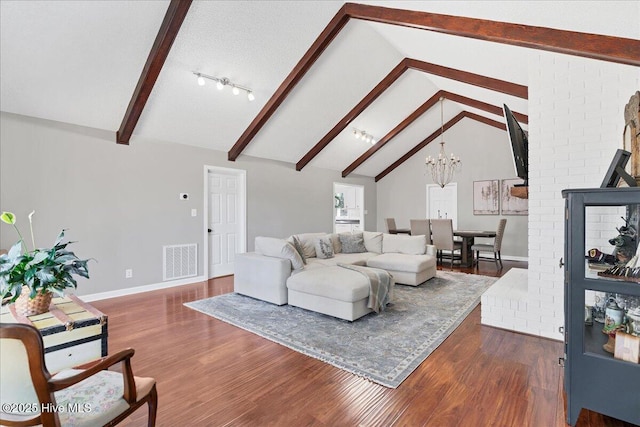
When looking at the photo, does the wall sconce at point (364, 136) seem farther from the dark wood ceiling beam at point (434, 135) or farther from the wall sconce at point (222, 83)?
the wall sconce at point (222, 83)

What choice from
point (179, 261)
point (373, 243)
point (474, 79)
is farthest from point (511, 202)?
point (179, 261)

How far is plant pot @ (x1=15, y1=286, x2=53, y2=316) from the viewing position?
5.77ft

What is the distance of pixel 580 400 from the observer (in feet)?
5.33

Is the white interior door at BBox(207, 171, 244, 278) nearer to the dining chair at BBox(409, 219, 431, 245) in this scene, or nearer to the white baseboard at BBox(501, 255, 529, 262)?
the dining chair at BBox(409, 219, 431, 245)

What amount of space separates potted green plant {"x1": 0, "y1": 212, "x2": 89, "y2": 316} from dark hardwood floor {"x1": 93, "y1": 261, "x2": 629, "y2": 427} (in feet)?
2.86

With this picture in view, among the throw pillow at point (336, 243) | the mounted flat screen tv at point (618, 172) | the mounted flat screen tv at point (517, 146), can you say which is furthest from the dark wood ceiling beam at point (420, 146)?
the mounted flat screen tv at point (618, 172)

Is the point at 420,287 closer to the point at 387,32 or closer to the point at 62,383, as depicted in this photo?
the point at 387,32

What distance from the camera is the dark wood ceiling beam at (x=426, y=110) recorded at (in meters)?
5.57

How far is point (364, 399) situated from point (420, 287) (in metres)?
2.94

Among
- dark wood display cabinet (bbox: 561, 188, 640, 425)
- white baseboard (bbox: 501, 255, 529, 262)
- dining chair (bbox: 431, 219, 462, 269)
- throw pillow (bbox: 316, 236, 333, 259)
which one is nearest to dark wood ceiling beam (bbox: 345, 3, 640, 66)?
dark wood display cabinet (bbox: 561, 188, 640, 425)

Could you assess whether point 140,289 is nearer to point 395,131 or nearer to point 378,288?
point 378,288

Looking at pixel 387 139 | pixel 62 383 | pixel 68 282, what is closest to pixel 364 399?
pixel 62 383

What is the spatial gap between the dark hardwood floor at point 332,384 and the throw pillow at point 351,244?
98.8 inches

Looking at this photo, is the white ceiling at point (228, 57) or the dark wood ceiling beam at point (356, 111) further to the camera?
the dark wood ceiling beam at point (356, 111)
